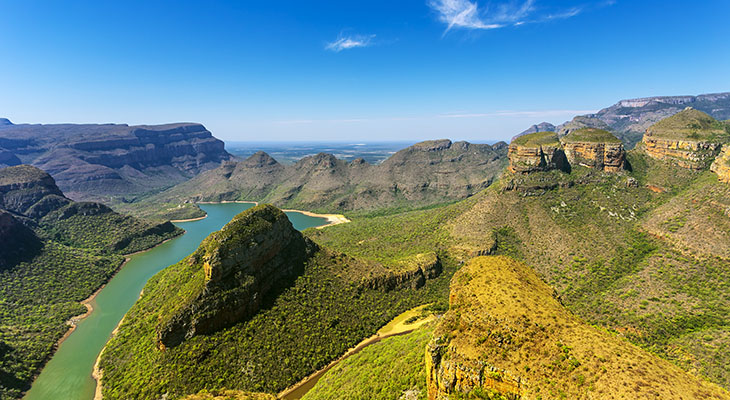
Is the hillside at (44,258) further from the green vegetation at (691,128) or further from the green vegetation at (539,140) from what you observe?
the green vegetation at (691,128)

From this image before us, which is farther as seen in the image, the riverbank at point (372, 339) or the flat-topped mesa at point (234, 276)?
the flat-topped mesa at point (234, 276)

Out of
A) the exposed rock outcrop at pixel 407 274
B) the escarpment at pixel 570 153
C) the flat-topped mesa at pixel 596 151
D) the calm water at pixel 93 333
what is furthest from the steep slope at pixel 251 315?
the flat-topped mesa at pixel 596 151

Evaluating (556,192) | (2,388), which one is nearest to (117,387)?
(2,388)

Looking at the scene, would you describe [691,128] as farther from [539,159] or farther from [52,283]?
[52,283]

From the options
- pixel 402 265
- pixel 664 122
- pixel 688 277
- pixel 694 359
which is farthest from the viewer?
pixel 664 122

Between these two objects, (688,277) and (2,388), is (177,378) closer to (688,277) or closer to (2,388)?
(2,388)

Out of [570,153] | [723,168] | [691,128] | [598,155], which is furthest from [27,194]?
[691,128]

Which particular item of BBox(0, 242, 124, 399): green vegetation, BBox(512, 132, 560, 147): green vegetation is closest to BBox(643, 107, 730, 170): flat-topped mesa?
BBox(512, 132, 560, 147): green vegetation
